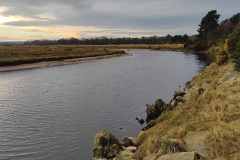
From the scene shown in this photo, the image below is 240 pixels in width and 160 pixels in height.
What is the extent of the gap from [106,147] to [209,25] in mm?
132393

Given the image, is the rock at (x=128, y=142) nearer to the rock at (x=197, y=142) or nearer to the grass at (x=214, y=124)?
the grass at (x=214, y=124)

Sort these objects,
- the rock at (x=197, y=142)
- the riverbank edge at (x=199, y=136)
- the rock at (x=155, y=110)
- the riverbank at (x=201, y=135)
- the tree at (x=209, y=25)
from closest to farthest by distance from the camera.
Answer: the riverbank at (x=201, y=135), the riverbank edge at (x=199, y=136), the rock at (x=197, y=142), the rock at (x=155, y=110), the tree at (x=209, y=25)

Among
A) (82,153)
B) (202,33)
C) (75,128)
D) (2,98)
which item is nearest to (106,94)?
(2,98)

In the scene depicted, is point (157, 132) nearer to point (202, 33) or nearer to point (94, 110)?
point (94, 110)

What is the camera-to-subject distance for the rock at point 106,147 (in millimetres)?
18344

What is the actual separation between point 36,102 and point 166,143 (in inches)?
1085

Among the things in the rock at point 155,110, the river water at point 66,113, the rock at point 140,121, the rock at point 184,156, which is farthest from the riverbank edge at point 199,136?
the rock at point 155,110

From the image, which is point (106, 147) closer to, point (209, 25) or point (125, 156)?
point (125, 156)

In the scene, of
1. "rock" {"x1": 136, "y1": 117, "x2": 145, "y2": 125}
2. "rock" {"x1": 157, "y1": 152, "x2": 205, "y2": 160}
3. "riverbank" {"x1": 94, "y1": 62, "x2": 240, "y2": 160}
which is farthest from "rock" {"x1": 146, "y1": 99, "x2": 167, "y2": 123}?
"rock" {"x1": 157, "y1": 152, "x2": 205, "y2": 160}

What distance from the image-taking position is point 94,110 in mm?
34750

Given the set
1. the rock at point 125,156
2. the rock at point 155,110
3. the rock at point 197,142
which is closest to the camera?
the rock at point 197,142

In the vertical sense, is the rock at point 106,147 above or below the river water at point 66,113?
above

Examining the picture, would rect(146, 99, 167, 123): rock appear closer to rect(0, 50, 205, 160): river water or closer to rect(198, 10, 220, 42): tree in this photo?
rect(0, 50, 205, 160): river water

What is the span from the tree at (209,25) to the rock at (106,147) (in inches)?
4808
